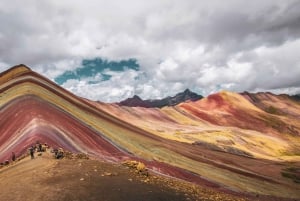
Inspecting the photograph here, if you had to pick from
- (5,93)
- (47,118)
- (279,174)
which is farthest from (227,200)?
(279,174)

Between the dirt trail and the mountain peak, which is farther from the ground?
the mountain peak

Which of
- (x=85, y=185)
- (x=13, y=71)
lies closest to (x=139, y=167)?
(x=85, y=185)

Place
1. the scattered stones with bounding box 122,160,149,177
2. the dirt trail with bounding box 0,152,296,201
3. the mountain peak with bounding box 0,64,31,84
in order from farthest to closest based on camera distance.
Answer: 1. the mountain peak with bounding box 0,64,31,84
2. the scattered stones with bounding box 122,160,149,177
3. the dirt trail with bounding box 0,152,296,201

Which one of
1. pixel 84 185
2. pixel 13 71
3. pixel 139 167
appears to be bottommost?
pixel 84 185

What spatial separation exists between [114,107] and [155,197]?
15917cm

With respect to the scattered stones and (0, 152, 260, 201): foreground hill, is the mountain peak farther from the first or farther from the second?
(0, 152, 260, 201): foreground hill

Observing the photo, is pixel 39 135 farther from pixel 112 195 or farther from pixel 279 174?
pixel 279 174

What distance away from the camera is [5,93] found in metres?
84.8

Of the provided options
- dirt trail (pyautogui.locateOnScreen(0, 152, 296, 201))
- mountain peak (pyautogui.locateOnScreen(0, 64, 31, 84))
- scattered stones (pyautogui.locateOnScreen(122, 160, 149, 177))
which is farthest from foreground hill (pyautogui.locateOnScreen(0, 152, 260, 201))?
mountain peak (pyautogui.locateOnScreen(0, 64, 31, 84))

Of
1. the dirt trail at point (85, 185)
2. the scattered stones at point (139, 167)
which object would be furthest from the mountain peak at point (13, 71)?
the dirt trail at point (85, 185)

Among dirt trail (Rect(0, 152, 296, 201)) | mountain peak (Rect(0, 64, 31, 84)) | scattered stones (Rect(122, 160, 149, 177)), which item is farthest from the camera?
mountain peak (Rect(0, 64, 31, 84))

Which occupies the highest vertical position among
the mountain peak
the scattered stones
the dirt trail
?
the mountain peak

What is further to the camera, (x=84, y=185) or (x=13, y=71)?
(x=13, y=71)

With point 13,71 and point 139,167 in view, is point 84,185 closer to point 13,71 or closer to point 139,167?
point 139,167
